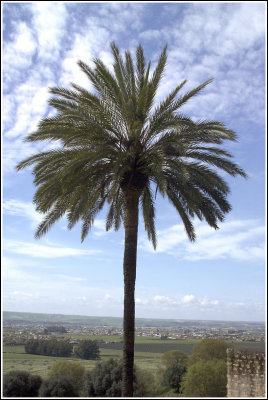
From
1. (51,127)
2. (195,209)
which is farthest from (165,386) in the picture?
(51,127)

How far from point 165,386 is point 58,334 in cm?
3383

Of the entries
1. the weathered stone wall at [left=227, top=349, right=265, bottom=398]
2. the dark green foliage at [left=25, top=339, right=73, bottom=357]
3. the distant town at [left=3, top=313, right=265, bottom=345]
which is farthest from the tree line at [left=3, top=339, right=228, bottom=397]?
the dark green foliage at [left=25, top=339, right=73, bottom=357]

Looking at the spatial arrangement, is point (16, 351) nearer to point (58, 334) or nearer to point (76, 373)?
point (58, 334)

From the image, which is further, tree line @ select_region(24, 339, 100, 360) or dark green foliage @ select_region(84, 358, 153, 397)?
tree line @ select_region(24, 339, 100, 360)

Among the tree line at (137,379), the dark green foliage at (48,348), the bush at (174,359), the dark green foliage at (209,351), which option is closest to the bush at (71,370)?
the tree line at (137,379)

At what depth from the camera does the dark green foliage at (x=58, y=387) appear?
952 inches

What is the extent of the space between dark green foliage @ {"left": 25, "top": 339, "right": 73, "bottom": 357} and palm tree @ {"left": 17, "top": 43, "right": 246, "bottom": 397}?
42.3 meters

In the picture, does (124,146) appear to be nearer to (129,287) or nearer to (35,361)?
(129,287)

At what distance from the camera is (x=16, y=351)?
52625 millimetres

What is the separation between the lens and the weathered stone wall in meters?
15.5

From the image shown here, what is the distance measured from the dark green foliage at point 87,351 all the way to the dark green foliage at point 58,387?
23809 mm

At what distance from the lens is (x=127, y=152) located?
1222cm

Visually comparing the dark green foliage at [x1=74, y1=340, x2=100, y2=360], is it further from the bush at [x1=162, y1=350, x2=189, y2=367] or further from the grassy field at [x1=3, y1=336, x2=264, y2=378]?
the bush at [x1=162, y1=350, x2=189, y2=367]

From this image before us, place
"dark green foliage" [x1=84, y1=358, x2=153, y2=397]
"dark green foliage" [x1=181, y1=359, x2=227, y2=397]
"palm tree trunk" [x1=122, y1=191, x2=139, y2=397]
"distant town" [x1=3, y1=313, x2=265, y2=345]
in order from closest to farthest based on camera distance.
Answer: "palm tree trunk" [x1=122, y1=191, x2=139, y2=397], "dark green foliage" [x1=84, y1=358, x2=153, y2=397], "dark green foliage" [x1=181, y1=359, x2=227, y2=397], "distant town" [x1=3, y1=313, x2=265, y2=345]
